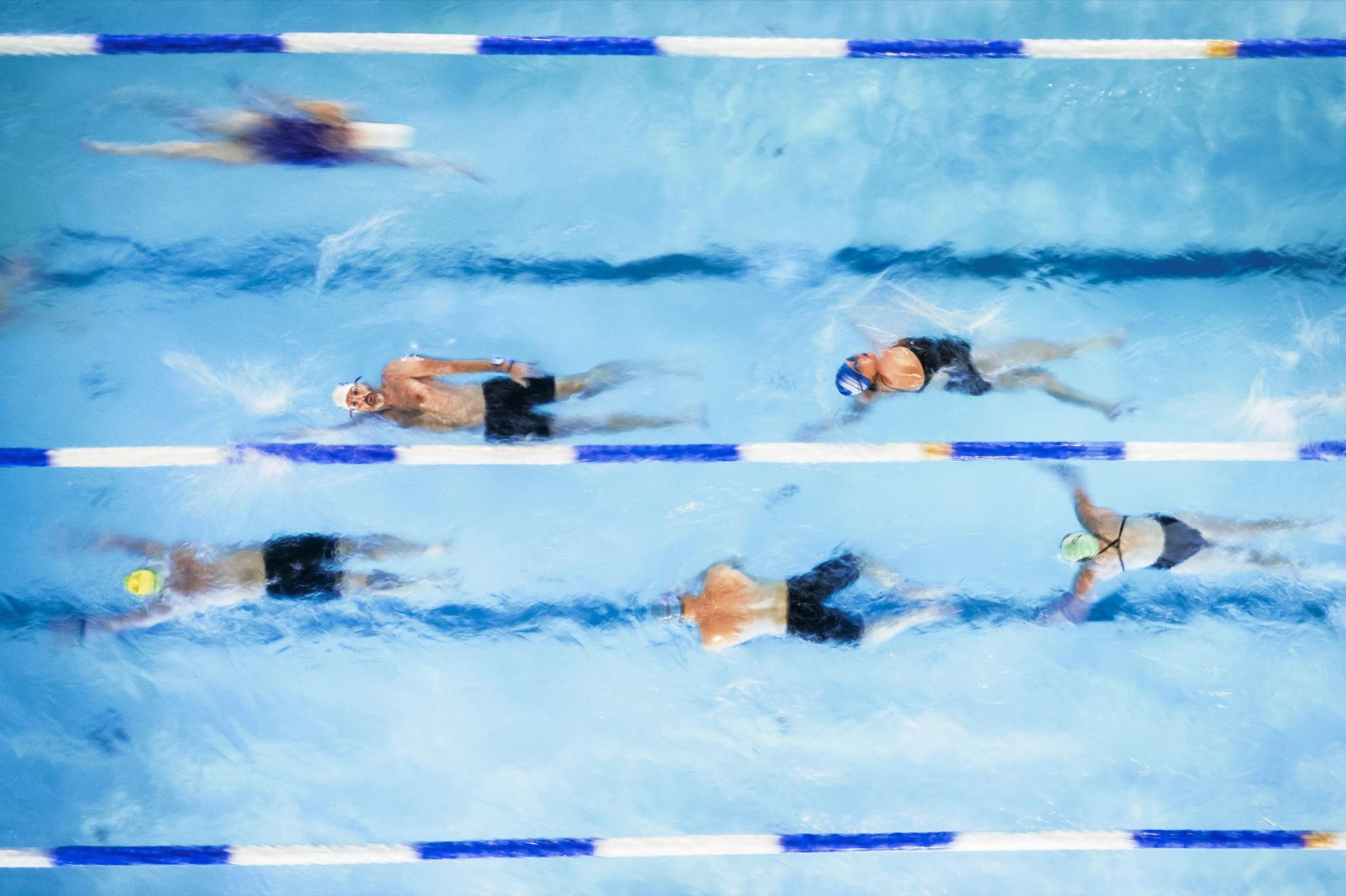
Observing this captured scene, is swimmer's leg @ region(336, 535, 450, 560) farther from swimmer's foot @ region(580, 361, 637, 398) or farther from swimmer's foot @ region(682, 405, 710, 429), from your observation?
swimmer's foot @ region(682, 405, 710, 429)

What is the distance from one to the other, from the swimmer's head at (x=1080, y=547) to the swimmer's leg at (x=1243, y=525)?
0.53 m

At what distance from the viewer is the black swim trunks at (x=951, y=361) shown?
4379mm

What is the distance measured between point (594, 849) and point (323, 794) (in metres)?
1.41

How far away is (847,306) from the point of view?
4.52 m

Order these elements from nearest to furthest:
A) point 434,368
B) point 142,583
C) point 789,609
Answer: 1. point 142,583
2. point 434,368
3. point 789,609

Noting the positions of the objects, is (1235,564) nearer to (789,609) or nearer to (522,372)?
(789,609)

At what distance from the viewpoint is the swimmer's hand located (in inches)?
175

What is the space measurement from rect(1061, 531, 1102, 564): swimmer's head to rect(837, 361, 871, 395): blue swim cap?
3.90 ft

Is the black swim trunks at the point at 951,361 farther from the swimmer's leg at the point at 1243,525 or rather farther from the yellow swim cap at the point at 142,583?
the yellow swim cap at the point at 142,583

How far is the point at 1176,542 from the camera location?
444cm

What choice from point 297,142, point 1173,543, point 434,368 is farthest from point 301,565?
point 1173,543

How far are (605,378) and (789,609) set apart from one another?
4.66ft

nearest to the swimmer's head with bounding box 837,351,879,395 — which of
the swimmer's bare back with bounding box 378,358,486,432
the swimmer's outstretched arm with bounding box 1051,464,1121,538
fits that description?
the swimmer's outstretched arm with bounding box 1051,464,1121,538

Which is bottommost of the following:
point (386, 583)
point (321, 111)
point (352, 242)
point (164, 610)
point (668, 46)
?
point (164, 610)
